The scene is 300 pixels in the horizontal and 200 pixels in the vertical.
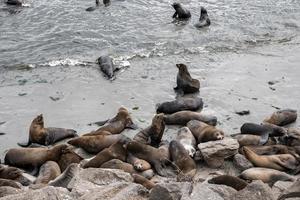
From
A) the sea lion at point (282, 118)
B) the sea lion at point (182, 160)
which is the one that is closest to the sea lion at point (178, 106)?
the sea lion at point (282, 118)

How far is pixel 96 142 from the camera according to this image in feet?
25.7

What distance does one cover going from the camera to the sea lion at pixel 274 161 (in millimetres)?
7137

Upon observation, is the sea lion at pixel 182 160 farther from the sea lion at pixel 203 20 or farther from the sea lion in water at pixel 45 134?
the sea lion at pixel 203 20

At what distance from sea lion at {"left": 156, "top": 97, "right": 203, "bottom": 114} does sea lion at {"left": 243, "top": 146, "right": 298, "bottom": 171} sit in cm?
208

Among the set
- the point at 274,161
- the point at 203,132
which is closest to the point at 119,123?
the point at 203,132

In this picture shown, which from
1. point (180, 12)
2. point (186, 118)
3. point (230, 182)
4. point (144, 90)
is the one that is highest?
point (230, 182)

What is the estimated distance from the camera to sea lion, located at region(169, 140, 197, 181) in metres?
7.20

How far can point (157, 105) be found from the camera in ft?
30.7

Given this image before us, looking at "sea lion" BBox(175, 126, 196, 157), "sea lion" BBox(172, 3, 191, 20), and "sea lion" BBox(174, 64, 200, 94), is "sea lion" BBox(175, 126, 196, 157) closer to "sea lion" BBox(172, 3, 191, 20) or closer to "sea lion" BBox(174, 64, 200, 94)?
"sea lion" BBox(174, 64, 200, 94)

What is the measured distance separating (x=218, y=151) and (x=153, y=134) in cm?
126

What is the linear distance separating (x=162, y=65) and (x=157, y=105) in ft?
7.93

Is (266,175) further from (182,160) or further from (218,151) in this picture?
(182,160)

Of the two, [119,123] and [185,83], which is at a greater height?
[185,83]

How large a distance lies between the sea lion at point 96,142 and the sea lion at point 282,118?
2653 millimetres
